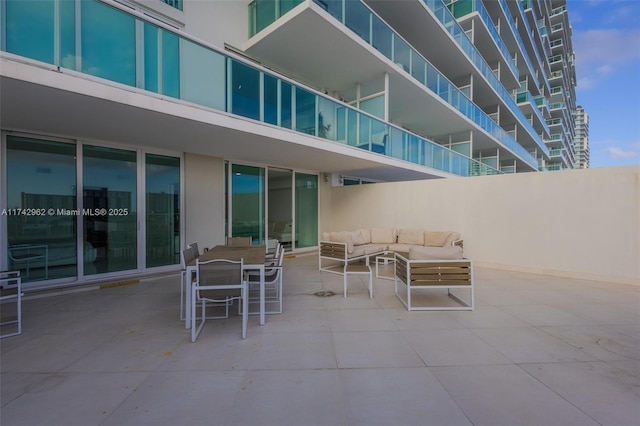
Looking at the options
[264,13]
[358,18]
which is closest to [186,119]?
[264,13]

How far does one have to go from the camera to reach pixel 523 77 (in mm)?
26094

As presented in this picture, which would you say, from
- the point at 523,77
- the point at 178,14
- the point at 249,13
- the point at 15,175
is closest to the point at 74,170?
the point at 15,175

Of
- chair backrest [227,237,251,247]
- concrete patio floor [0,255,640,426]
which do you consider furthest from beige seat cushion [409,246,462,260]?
chair backrest [227,237,251,247]

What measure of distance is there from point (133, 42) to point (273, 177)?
5420mm

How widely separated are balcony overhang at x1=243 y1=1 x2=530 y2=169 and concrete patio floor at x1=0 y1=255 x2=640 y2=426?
665 cm

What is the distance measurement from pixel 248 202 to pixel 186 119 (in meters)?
4.09

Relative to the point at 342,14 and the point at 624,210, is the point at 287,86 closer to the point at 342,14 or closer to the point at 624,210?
the point at 342,14

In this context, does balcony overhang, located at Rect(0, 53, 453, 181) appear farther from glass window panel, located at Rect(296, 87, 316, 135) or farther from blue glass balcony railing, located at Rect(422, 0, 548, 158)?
blue glass balcony railing, located at Rect(422, 0, 548, 158)

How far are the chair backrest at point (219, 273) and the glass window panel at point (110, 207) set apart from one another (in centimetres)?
402

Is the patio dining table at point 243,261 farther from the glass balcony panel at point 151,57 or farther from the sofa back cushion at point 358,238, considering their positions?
the sofa back cushion at point 358,238

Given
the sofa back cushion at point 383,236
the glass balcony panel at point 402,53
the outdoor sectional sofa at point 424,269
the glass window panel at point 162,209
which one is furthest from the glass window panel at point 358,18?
the glass window panel at point 162,209

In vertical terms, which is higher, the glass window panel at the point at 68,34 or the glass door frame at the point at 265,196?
the glass window panel at the point at 68,34

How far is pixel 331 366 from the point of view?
270 centimetres

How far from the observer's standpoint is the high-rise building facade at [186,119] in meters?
3.78
